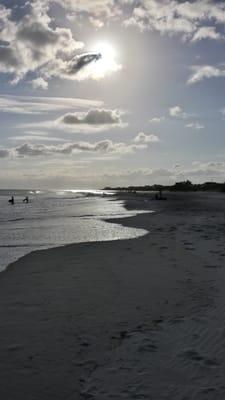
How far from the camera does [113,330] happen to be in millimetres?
7473

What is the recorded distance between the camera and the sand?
5465 mm

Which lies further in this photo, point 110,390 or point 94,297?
point 94,297

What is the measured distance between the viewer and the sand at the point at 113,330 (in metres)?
5.46

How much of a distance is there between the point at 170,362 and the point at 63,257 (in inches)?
382

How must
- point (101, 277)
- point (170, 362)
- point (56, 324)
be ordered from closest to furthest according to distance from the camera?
point (170, 362) < point (56, 324) < point (101, 277)

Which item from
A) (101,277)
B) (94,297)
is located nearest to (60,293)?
(94,297)

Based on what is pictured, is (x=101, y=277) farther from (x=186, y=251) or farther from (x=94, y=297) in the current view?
(x=186, y=251)

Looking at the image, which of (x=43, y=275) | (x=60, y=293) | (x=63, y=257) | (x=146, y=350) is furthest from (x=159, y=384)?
(x=63, y=257)

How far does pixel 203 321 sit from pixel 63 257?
8.38 meters

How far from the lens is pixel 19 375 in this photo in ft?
19.0

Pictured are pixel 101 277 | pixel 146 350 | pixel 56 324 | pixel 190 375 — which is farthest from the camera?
pixel 101 277

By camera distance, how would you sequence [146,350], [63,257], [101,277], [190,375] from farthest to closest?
[63,257] → [101,277] → [146,350] → [190,375]

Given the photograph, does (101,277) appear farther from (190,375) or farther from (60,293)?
(190,375)

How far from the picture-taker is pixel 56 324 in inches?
306
